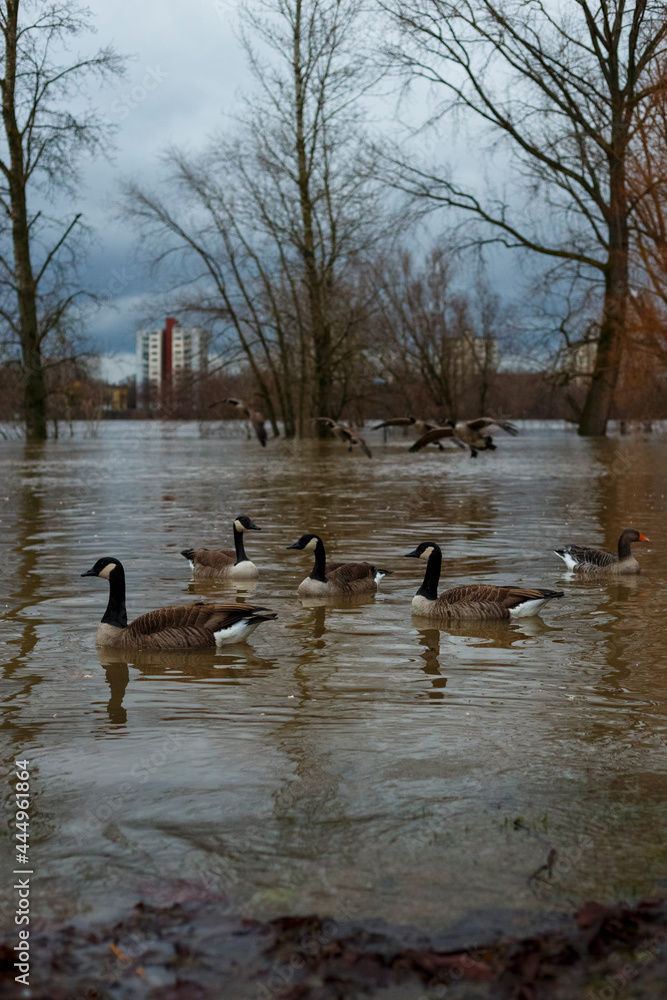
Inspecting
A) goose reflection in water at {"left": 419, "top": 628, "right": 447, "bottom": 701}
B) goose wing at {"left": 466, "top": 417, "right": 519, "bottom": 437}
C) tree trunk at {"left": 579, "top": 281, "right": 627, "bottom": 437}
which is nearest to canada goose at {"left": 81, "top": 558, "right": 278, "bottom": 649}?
goose reflection in water at {"left": 419, "top": 628, "right": 447, "bottom": 701}

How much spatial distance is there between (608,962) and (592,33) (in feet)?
127

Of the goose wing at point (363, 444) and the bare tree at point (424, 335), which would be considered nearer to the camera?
the goose wing at point (363, 444)

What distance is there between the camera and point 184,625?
7.38 m

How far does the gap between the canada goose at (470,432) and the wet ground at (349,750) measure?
637 inches

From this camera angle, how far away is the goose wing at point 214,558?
10219 mm

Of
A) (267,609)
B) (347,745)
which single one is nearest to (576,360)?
(267,609)

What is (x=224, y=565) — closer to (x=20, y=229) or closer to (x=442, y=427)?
(x=442, y=427)

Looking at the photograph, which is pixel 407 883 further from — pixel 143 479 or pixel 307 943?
pixel 143 479

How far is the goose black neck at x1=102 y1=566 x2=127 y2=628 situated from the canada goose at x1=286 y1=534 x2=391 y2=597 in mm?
2207

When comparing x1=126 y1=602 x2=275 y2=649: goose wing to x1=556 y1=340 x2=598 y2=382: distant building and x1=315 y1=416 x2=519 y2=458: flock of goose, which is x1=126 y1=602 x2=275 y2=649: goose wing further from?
x1=556 y1=340 x2=598 y2=382: distant building

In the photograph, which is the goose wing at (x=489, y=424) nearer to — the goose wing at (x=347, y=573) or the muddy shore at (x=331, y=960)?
the goose wing at (x=347, y=573)

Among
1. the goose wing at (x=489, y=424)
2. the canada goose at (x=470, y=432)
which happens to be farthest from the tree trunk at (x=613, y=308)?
the canada goose at (x=470, y=432)

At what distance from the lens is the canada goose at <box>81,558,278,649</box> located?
24.1 ft

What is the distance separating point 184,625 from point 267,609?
79 cm
